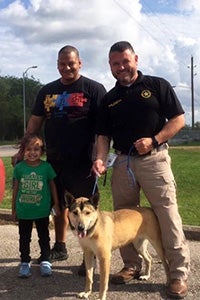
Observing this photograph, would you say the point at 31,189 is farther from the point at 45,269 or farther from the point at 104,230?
the point at 104,230

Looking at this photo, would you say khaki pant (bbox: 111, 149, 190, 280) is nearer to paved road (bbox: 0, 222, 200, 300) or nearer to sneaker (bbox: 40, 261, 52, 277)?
paved road (bbox: 0, 222, 200, 300)

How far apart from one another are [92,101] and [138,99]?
819 mm

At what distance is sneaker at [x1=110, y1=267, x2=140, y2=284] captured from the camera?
501cm

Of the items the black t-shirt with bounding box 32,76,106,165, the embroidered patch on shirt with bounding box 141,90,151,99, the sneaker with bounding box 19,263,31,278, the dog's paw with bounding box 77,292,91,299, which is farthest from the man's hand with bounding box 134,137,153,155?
the sneaker with bounding box 19,263,31,278

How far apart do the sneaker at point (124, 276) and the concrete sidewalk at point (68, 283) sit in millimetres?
54

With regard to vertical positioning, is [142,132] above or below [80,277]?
above

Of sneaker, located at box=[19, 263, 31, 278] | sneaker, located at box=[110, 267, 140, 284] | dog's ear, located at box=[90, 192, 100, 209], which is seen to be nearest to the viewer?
dog's ear, located at box=[90, 192, 100, 209]

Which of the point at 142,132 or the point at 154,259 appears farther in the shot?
the point at 154,259

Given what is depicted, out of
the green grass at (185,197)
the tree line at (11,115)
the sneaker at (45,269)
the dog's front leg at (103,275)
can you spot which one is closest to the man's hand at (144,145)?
the dog's front leg at (103,275)

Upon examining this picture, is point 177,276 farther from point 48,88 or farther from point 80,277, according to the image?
point 48,88

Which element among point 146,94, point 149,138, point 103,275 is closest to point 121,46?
point 146,94

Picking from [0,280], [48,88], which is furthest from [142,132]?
[0,280]

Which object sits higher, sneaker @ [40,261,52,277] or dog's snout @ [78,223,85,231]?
dog's snout @ [78,223,85,231]

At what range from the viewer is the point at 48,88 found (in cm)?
562
